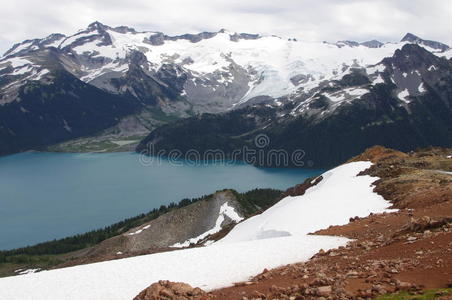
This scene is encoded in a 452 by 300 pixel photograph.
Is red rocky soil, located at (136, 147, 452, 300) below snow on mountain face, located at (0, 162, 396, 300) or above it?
above

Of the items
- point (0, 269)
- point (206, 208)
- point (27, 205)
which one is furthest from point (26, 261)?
point (27, 205)

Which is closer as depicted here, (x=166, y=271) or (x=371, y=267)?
(x=371, y=267)

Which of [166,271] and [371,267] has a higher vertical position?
[371,267]

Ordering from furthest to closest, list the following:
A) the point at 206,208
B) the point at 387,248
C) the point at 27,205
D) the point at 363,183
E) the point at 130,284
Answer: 1. the point at 27,205
2. the point at 206,208
3. the point at 363,183
4. the point at 130,284
5. the point at 387,248

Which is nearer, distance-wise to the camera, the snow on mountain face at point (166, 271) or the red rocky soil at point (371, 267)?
the red rocky soil at point (371, 267)

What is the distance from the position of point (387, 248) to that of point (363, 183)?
30217mm

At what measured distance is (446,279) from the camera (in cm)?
1525

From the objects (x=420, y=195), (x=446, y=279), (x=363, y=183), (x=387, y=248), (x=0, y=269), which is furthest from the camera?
(x=0, y=269)

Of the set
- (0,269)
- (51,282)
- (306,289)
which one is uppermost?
(306,289)

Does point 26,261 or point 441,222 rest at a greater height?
point 441,222

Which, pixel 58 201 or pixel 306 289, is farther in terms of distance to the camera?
pixel 58 201

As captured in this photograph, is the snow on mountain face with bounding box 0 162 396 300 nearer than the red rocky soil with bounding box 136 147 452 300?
No

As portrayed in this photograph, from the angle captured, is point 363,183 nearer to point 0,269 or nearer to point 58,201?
point 0,269

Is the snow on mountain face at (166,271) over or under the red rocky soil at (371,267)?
under
